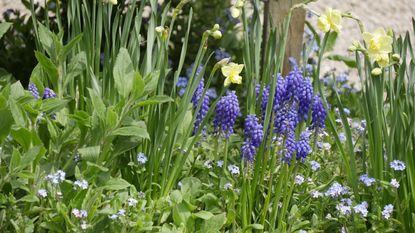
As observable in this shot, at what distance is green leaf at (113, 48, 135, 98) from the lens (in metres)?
3.07

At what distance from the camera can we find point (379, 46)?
123 inches

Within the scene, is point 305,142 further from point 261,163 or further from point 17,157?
point 17,157

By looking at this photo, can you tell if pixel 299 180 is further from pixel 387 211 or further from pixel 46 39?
pixel 46 39

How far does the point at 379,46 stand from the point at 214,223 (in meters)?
0.82

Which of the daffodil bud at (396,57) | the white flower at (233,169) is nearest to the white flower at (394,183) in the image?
the daffodil bud at (396,57)

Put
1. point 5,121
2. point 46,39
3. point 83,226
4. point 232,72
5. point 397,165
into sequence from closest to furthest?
point 83,226 → point 5,121 → point 232,72 → point 397,165 → point 46,39

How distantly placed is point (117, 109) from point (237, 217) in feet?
1.94

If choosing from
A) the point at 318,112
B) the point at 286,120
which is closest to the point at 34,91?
the point at 286,120

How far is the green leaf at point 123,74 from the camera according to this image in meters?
3.07

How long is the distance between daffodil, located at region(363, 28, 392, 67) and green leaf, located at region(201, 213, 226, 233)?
751mm

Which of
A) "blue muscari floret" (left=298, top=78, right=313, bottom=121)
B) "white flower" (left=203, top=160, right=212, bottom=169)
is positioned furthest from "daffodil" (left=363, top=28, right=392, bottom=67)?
"white flower" (left=203, top=160, right=212, bottom=169)

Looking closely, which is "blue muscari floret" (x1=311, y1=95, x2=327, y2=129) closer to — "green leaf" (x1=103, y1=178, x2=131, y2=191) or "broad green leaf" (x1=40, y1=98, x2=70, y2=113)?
"green leaf" (x1=103, y1=178, x2=131, y2=191)

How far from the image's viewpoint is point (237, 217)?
3.26 meters

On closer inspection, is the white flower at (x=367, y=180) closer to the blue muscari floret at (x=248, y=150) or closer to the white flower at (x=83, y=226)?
the blue muscari floret at (x=248, y=150)
